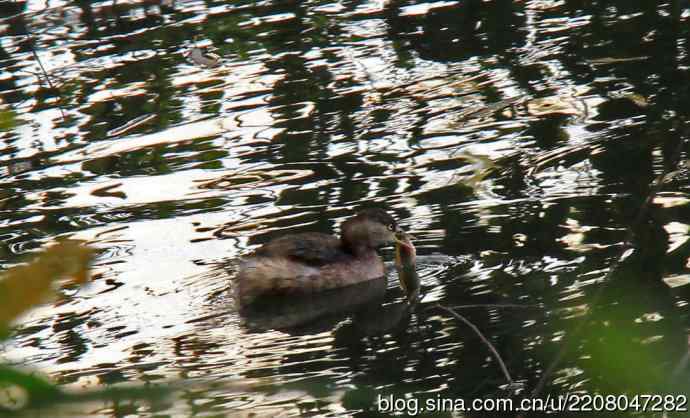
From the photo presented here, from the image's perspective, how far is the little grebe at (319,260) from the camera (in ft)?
22.8

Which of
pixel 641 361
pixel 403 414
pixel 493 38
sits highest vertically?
pixel 641 361

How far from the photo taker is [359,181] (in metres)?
8.63

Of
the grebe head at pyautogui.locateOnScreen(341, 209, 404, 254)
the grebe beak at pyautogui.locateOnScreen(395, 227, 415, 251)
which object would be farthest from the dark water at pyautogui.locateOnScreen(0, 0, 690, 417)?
the grebe head at pyautogui.locateOnScreen(341, 209, 404, 254)

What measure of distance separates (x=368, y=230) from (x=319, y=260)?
405 millimetres

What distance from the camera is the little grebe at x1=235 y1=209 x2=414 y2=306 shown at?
6941 millimetres

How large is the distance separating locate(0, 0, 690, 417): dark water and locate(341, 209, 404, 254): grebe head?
0.76 ft

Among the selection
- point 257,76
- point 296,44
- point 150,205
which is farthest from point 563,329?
point 296,44

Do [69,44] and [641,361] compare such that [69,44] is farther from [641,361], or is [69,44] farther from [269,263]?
[641,361]

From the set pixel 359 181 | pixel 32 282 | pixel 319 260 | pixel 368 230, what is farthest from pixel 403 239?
pixel 32 282

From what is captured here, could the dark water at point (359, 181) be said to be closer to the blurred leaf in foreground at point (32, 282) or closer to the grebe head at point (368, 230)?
the grebe head at point (368, 230)

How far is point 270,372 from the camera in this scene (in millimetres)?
5711

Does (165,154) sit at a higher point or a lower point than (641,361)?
lower

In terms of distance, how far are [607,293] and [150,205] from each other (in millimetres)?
3609

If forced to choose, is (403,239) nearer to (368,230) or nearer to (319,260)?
(368,230)
